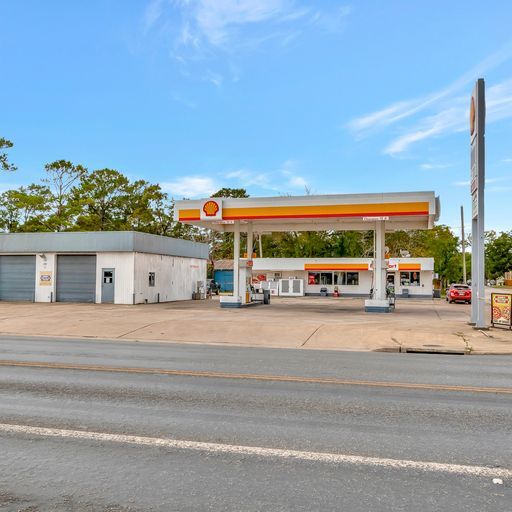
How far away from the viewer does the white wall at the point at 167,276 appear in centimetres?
3341

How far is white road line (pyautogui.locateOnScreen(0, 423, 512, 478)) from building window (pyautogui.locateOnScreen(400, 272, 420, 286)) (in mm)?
48324

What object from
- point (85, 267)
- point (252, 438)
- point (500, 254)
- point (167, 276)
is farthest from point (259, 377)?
point (500, 254)

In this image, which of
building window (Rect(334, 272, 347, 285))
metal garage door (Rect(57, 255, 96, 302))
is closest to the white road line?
metal garage door (Rect(57, 255, 96, 302))

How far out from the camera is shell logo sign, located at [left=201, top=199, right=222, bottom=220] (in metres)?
28.9

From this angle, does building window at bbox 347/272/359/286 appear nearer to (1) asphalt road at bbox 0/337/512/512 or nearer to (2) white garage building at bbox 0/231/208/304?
(2) white garage building at bbox 0/231/208/304

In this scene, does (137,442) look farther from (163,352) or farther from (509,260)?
(509,260)

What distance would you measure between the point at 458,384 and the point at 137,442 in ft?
18.8

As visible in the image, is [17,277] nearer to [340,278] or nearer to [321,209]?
[321,209]

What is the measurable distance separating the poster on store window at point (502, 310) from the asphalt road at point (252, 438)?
8.54 metres

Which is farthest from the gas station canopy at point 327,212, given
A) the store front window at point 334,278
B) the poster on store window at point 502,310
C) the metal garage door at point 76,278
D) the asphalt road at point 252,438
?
the store front window at point 334,278

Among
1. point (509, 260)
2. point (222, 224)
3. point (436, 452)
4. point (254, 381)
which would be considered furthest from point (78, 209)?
point (509, 260)

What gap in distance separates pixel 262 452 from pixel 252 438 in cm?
48

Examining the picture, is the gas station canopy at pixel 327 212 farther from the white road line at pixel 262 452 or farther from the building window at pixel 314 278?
the white road line at pixel 262 452

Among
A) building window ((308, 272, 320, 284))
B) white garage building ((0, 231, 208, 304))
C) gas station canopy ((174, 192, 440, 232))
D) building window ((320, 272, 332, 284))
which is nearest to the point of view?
gas station canopy ((174, 192, 440, 232))
